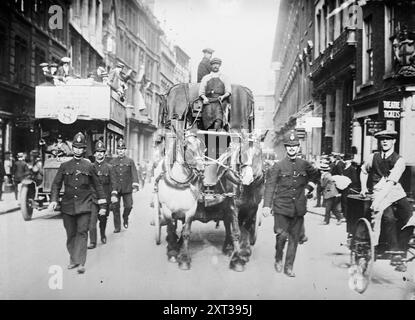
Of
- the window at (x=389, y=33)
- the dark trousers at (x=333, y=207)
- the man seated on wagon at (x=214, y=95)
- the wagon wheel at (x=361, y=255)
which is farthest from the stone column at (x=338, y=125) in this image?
the wagon wheel at (x=361, y=255)

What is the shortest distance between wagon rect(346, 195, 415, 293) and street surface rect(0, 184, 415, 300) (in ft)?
0.46

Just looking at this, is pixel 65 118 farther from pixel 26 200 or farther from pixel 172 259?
pixel 172 259

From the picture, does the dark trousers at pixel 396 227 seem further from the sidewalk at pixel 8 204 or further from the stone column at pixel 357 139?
the sidewalk at pixel 8 204

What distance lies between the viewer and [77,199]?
540 centimetres

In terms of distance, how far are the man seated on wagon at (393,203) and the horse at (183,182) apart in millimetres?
2020

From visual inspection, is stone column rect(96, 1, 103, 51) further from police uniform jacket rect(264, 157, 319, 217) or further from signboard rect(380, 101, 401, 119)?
signboard rect(380, 101, 401, 119)

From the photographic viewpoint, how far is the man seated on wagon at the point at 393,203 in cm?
475

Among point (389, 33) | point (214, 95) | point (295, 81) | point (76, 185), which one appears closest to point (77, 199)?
point (76, 185)

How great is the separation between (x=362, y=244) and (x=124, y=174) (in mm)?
4544

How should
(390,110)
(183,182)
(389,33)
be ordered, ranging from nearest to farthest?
1. (390,110)
2. (183,182)
3. (389,33)

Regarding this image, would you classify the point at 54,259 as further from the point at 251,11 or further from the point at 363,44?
the point at 363,44

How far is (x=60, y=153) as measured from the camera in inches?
356

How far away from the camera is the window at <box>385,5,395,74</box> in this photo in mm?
7129

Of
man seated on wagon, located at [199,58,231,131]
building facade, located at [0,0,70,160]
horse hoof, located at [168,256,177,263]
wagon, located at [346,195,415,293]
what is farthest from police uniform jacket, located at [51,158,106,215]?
building facade, located at [0,0,70,160]
